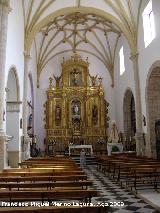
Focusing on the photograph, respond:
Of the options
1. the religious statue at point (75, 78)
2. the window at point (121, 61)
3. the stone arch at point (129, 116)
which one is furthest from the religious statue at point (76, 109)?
the window at point (121, 61)

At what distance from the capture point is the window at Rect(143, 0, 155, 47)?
52.4 ft

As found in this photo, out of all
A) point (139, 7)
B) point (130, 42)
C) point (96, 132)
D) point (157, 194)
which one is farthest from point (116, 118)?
point (157, 194)

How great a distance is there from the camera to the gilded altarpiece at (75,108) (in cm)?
2473

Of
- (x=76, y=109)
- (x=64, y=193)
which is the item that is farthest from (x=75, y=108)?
(x=64, y=193)

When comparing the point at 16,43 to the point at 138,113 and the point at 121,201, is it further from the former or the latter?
the point at 121,201

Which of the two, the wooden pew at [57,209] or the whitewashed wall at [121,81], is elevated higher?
the whitewashed wall at [121,81]

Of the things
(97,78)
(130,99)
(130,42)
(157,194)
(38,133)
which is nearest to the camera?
(157,194)

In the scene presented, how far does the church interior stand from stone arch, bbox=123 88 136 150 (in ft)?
0.27

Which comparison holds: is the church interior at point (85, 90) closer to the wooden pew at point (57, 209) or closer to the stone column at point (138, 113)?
the stone column at point (138, 113)

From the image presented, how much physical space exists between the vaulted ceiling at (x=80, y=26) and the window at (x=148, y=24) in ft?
2.71

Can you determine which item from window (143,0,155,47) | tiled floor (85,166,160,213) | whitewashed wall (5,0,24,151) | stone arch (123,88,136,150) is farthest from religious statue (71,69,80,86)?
tiled floor (85,166,160,213)

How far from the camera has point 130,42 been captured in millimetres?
18359

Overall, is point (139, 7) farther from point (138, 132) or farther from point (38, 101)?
point (38, 101)

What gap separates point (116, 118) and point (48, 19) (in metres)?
11.3
